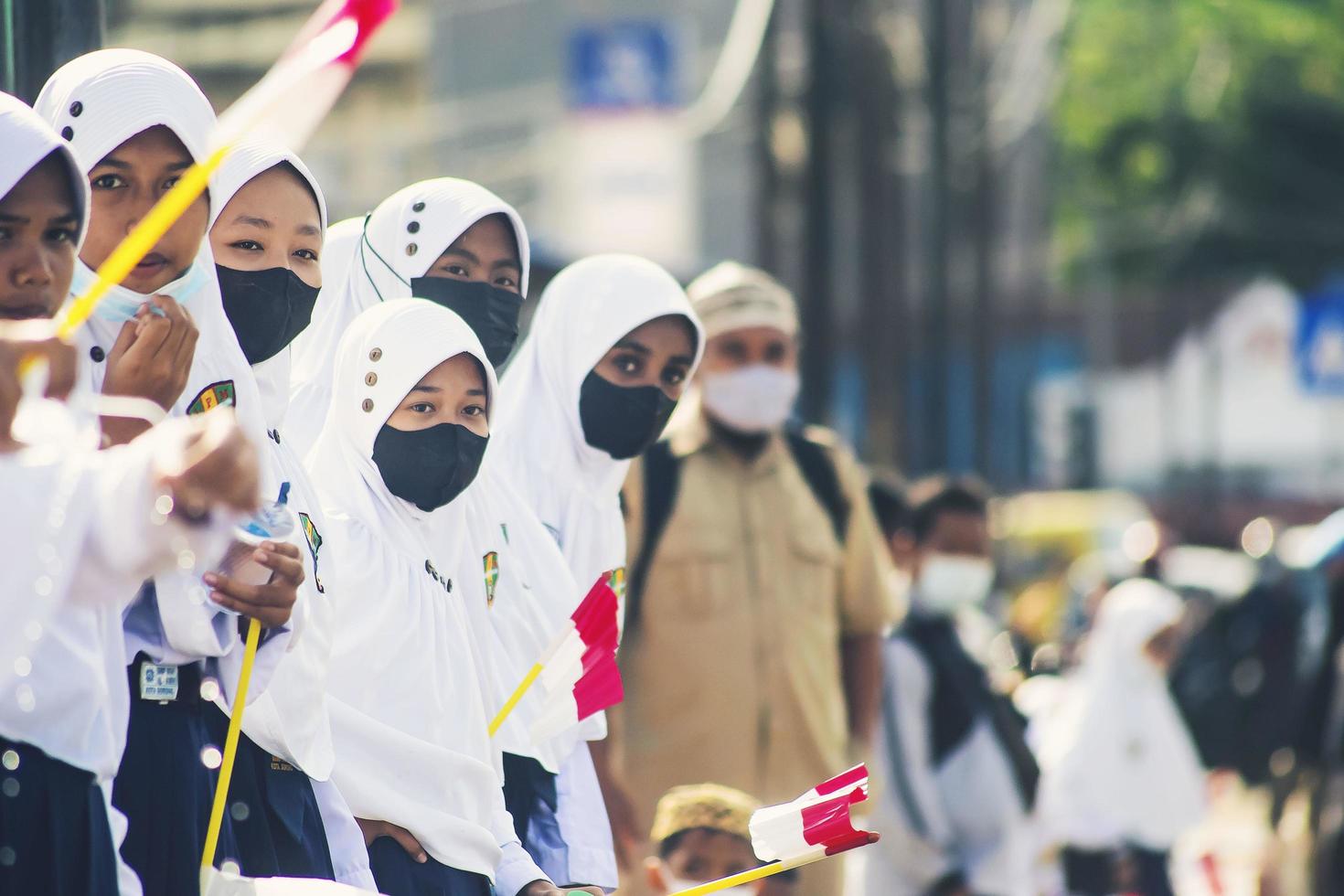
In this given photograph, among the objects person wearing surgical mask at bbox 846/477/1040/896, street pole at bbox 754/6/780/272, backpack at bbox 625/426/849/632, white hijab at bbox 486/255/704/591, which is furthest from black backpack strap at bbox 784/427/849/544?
street pole at bbox 754/6/780/272

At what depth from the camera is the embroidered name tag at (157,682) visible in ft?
9.05

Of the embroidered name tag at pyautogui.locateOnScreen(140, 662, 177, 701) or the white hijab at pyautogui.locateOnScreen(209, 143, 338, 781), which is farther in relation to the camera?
the white hijab at pyautogui.locateOnScreen(209, 143, 338, 781)

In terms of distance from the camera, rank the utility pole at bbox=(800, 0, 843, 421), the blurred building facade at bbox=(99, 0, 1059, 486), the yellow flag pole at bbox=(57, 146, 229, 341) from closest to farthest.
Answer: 1. the yellow flag pole at bbox=(57, 146, 229, 341)
2. the utility pole at bbox=(800, 0, 843, 421)
3. the blurred building facade at bbox=(99, 0, 1059, 486)

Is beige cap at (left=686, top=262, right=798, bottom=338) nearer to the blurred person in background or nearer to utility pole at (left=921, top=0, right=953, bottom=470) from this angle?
the blurred person in background

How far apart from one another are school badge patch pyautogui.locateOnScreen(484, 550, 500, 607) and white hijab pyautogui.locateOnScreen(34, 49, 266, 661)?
81 centimetres

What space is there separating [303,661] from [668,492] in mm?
2756

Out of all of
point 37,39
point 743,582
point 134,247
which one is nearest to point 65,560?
point 134,247

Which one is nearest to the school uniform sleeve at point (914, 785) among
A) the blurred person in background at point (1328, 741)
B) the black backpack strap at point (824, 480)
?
the black backpack strap at point (824, 480)

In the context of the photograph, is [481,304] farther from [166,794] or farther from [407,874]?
[166,794]

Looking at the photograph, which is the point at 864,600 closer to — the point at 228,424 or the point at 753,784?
the point at 753,784

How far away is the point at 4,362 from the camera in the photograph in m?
2.13

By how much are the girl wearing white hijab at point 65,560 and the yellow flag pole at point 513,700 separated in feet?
3.69

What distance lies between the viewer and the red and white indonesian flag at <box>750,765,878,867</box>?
3.34 meters

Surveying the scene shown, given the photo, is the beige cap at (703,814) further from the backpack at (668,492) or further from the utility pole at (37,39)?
the utility pole at (37,39)
